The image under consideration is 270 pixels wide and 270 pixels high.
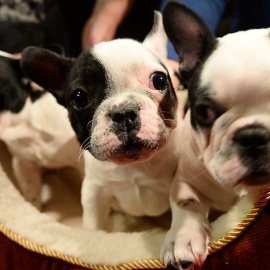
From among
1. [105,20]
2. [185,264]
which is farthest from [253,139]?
[105,20]

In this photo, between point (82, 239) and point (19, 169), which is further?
point (19, 169)

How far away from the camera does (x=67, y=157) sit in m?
2.05

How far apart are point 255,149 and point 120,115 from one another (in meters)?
0.44

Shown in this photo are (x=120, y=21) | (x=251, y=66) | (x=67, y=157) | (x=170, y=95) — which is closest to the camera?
(x=251, y=66)

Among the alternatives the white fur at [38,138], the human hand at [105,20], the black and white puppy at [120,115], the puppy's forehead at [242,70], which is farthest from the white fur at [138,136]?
the human hand at [105,20]

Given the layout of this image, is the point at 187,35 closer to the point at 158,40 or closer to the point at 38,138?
the point at 158,40

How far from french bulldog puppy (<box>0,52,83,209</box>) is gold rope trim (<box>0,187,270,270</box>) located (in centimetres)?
53

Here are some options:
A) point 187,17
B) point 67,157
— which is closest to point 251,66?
point 187,17

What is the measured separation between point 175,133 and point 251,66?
0.61 m

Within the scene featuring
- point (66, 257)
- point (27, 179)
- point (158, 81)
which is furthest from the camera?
point (27, 179)

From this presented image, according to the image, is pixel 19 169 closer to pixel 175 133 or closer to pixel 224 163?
pixel 175 133

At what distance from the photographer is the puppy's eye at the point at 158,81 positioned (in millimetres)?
1338

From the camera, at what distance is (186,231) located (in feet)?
4.07

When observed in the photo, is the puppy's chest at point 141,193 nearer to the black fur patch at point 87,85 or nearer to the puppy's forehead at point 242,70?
the black fur patch at point 87,85
